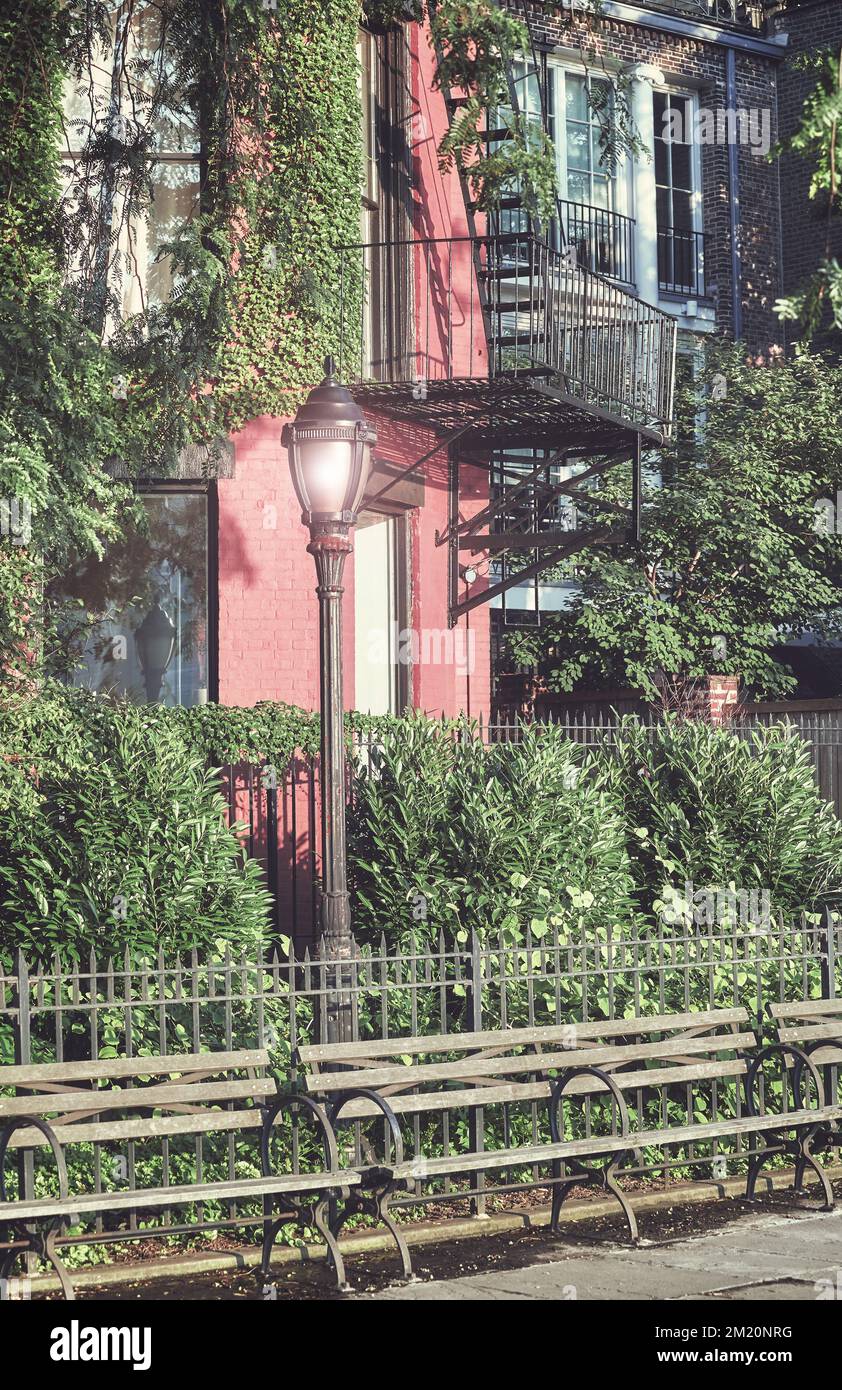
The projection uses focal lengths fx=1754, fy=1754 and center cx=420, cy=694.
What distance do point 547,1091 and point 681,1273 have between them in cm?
137

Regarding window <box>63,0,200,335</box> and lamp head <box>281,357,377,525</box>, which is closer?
lamp head <box>281,357,377,525</box>

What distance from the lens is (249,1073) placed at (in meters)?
8.13

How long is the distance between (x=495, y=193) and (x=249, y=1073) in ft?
15.1

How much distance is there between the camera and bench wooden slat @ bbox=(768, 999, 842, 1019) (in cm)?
951

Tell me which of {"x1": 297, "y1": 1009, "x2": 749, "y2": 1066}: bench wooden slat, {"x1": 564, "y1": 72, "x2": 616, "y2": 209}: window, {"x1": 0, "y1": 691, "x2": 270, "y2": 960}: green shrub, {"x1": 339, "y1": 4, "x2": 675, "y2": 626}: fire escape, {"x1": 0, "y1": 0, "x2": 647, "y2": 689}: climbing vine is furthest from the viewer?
{"x1": 564, "y1": 72, "x2": 616, "y2": 209}: window

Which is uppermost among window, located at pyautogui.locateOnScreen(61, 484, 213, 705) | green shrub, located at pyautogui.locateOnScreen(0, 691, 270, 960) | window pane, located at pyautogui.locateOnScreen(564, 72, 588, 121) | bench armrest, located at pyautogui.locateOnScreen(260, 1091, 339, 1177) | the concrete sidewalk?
window pane, located at pyautogui.locateOnScreen(564, 72, 588, 121)

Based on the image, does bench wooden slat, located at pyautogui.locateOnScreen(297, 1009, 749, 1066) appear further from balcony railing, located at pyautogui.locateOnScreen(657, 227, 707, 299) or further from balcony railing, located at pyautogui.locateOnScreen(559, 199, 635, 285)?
balcony railing, located at pyautogui.locateOnScreen(657, 227, 707, 299)

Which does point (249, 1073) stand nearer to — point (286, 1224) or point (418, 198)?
point (286, 1224)

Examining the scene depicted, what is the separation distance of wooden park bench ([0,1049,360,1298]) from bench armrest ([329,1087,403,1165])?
0.53ft

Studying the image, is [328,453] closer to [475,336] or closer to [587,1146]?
[587,1146]

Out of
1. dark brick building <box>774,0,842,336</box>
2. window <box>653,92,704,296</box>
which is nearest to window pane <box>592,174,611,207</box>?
window <box>653,92,704,296</box>

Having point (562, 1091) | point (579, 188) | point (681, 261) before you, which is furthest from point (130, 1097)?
point (681, 261)
